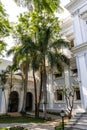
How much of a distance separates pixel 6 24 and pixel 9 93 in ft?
40.3

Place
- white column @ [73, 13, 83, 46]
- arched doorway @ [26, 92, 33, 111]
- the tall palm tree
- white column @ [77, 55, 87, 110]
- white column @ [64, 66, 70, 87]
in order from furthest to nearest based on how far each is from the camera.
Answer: arched doorway @ [26, 92, 33, 111] < white column @ [64, 66, 70, 87] < the tall palm tree < white column @ [73, 13, 83, 46] < white column @ [77, 55, 87, 110]

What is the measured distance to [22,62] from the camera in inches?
768

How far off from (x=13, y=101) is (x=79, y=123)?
13.7 m

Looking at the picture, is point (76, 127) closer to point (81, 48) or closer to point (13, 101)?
point (81, 48)

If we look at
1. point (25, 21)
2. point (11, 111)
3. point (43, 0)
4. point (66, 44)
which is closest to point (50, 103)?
point (11, 111)

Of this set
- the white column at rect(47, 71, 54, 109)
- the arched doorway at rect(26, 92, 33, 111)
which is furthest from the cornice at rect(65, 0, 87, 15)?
Result: the arched doorway at rect(26, 92, 33, 111)

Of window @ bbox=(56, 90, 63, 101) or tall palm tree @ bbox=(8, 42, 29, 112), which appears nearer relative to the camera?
tall palm tree @ bbox=(8, 42, 29, 112)

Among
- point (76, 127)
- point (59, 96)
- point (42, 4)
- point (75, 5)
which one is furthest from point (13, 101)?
point (42, 4)

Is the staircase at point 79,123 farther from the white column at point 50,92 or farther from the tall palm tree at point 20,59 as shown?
the white column at point 50,92

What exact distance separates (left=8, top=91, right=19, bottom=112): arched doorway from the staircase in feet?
40.5

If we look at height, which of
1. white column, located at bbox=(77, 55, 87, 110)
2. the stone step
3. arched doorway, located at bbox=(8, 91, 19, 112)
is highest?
white column, located at bbox=(77, 55, 87, 110)

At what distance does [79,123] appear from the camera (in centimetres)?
1027

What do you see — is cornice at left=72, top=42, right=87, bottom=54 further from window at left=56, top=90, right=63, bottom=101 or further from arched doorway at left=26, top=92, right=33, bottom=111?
arched doorway at left=26, top=92, right=33, bottom=111

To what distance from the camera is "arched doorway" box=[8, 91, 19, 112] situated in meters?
21.6
